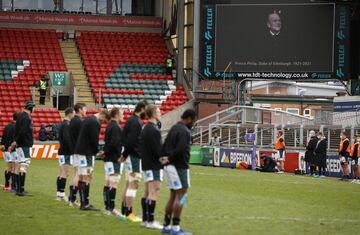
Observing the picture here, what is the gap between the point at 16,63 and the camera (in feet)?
177

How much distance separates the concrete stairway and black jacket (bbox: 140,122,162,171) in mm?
35248

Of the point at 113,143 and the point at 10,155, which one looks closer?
the point at 113,143

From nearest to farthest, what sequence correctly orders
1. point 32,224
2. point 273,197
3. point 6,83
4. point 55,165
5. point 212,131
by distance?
1. point 32,224
2. point 273,197
3. point 55,165
4. point 212,131
5. point 6,83

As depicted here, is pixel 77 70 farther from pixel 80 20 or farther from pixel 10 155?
pixel 10 155

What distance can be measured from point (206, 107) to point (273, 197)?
93.2ft

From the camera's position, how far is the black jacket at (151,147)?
16.5 metres

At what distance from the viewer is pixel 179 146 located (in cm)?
1555

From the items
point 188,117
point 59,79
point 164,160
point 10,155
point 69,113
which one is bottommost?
point 10,155

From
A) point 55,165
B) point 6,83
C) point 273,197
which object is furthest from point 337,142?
point 6,83

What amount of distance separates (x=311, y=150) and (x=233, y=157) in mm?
6532

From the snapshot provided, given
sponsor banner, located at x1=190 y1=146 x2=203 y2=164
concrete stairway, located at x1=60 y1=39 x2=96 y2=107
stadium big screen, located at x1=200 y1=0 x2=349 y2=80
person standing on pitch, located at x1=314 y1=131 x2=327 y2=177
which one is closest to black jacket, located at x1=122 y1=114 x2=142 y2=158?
person standing on pitch, located at x1=314 y1=131 x2=327 y2=177

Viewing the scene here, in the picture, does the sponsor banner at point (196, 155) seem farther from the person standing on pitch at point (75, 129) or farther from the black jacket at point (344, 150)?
the person standing on pitch at point (75, 129)

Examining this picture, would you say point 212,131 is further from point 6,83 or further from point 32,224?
point 32,224

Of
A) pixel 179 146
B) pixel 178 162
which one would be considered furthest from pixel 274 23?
pixel 179 146
